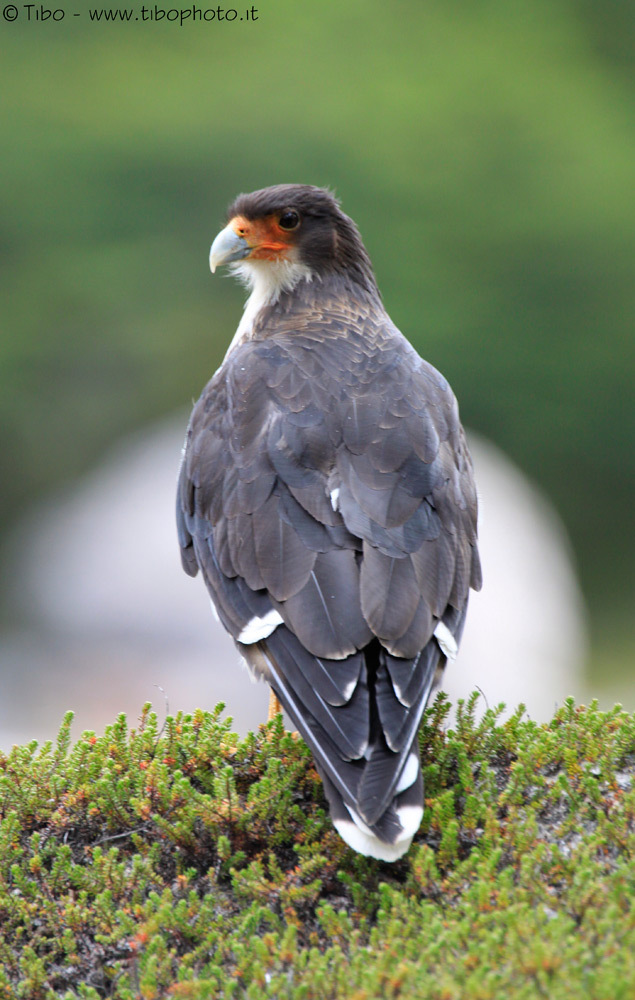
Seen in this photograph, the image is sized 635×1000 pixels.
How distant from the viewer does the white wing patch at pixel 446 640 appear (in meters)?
3.55

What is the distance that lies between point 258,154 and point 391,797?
1174 centimetres

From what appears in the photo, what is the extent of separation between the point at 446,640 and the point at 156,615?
560 cm

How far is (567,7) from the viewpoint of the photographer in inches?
625

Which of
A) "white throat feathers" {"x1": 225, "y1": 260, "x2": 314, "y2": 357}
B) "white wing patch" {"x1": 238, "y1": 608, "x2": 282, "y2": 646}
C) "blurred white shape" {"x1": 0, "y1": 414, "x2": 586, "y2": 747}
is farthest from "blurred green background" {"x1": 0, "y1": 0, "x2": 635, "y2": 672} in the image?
"white wing patch" {"x1": 238, "y1": 608, "x2": 282, "y2": 646}

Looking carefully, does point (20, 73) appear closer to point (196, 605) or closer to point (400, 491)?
point (196, 605)

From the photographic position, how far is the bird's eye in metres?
5.19

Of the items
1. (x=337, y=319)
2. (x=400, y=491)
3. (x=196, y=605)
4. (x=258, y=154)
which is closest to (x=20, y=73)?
(x=258, y=154)

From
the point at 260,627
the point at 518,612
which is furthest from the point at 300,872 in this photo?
the point at 518,612

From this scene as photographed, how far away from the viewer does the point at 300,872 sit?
3.12 meters

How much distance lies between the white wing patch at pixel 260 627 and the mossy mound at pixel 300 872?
0.31m

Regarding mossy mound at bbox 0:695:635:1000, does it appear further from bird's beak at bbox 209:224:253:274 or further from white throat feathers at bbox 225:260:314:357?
bird's beak at bbox 209:224:253:274

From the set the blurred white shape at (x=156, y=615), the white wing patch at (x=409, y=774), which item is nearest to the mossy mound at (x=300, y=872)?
the white wing patch at (x=409, y=774)

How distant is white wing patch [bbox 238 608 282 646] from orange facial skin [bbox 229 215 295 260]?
2.13m

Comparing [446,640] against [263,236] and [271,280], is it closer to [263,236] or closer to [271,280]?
[271,280]
